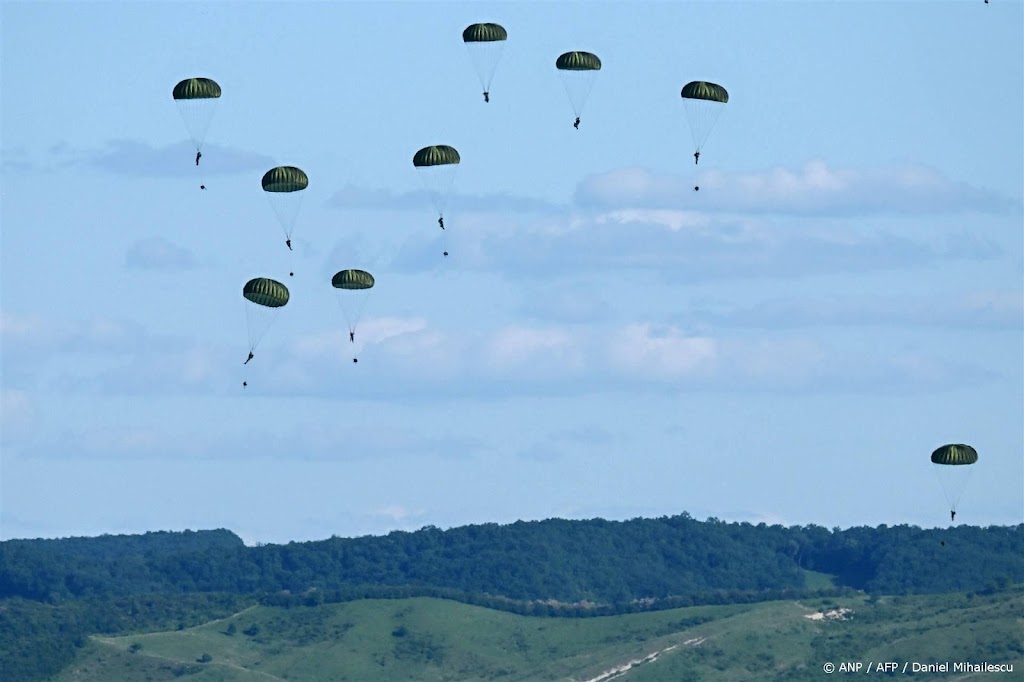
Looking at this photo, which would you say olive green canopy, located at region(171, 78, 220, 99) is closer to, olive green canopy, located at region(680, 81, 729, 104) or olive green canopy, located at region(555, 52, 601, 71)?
olive green canopy, located at region(555, 52, 601, 71)

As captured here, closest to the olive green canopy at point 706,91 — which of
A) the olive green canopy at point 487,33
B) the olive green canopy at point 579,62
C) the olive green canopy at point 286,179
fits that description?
the olive green canopy at point 579,62

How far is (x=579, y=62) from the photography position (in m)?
156

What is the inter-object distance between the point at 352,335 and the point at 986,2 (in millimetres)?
45075

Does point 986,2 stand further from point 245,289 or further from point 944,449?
point 245,289

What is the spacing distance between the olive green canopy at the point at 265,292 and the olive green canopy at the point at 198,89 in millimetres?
12770

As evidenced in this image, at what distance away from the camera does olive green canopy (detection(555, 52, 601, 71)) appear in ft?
509

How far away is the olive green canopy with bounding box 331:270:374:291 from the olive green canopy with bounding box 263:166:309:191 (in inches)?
446

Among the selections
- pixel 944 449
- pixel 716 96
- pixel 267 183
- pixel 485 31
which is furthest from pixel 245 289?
pixel 944 449

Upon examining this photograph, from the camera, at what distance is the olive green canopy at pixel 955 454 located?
160000 millimetres

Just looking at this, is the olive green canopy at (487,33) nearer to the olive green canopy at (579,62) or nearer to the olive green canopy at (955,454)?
the olive green canopy at (579,62)

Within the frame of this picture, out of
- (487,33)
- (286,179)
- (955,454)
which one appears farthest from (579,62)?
(955,454)

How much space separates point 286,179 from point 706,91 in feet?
94.2

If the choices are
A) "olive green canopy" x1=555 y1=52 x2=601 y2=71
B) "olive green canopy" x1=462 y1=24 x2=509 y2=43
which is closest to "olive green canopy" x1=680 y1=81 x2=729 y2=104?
"olive green canopy" x1=555 y1=52 x2=601 y2=71

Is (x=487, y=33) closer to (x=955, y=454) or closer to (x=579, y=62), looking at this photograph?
(x=579, y=62)
